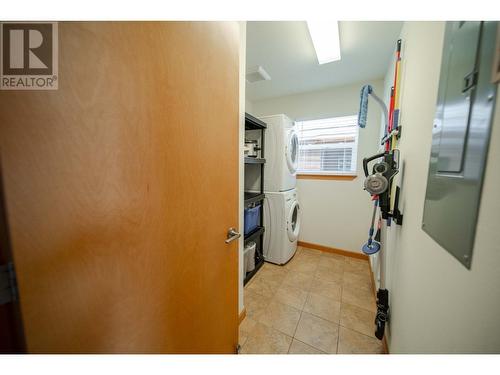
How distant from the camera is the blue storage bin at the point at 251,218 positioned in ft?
5.89

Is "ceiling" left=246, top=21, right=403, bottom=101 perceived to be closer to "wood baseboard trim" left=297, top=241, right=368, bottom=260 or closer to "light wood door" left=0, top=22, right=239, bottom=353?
"light wood door" left=0, top=22, right=239, bottom=353

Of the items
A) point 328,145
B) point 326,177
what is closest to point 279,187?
point 326,177

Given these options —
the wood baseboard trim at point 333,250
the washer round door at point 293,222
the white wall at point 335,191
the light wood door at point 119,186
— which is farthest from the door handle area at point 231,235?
the wood baseboard trim at point 333,250

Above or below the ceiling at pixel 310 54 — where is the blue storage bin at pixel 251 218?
below

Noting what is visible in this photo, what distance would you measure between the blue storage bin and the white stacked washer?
0.69 ft

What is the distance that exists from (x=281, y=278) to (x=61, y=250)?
6.57 ft

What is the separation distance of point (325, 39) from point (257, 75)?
800mm

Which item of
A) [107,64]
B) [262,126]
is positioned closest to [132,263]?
[107,64]

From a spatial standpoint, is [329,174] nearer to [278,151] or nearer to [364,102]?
[278,151]

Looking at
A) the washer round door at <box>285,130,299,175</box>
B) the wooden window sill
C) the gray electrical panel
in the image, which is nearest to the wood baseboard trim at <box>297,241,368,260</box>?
the wooden window sill

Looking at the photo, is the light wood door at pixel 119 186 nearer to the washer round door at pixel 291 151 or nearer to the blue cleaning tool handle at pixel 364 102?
the blue cleaning tool handle at pixel 364 102

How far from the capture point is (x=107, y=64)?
44 cm

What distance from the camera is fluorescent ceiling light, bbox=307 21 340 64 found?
1235 millimetres

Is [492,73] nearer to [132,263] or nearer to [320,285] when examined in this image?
[132,263]
